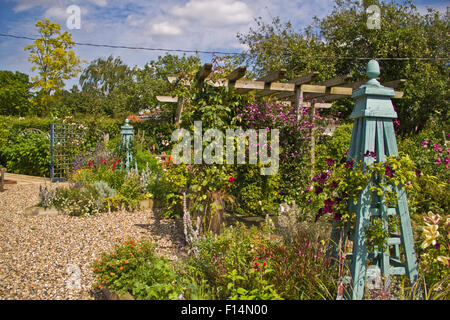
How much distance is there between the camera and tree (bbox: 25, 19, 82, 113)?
16.5m

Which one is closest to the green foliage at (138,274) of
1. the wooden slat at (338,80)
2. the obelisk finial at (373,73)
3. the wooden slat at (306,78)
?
the obelisk finial at (373,73)

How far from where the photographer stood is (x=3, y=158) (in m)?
11.3

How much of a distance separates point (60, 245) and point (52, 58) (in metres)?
16.4

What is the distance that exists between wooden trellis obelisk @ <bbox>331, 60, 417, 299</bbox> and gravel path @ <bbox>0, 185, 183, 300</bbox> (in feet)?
5.55

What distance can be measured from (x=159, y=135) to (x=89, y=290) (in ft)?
31.8

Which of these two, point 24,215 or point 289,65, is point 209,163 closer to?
point 24,215

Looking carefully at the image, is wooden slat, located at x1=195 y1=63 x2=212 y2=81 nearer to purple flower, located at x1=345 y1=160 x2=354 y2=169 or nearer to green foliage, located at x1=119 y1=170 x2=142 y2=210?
purple flower, located at x1=345 y1=160 x2=354 y2=169

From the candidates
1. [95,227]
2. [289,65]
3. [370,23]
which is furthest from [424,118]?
[95,227]

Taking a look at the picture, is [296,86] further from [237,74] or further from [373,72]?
[373,72]

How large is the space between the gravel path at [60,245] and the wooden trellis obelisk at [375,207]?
66.7 inches

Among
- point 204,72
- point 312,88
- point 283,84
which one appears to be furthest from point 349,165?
point 312,88

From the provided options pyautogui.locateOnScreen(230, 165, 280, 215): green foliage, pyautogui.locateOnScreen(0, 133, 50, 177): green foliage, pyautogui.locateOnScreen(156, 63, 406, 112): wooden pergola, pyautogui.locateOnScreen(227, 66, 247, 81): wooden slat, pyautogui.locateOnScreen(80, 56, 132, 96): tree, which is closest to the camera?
pyautogui.locateOnScreen(227, 66, 247, 81): wooden slat

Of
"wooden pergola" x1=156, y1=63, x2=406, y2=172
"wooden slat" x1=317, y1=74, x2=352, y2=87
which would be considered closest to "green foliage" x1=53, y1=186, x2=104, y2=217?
"wooden pergola" x1=156, y1=63, x2=406, y2=172

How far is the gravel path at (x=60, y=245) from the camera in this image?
2738 millimetres
